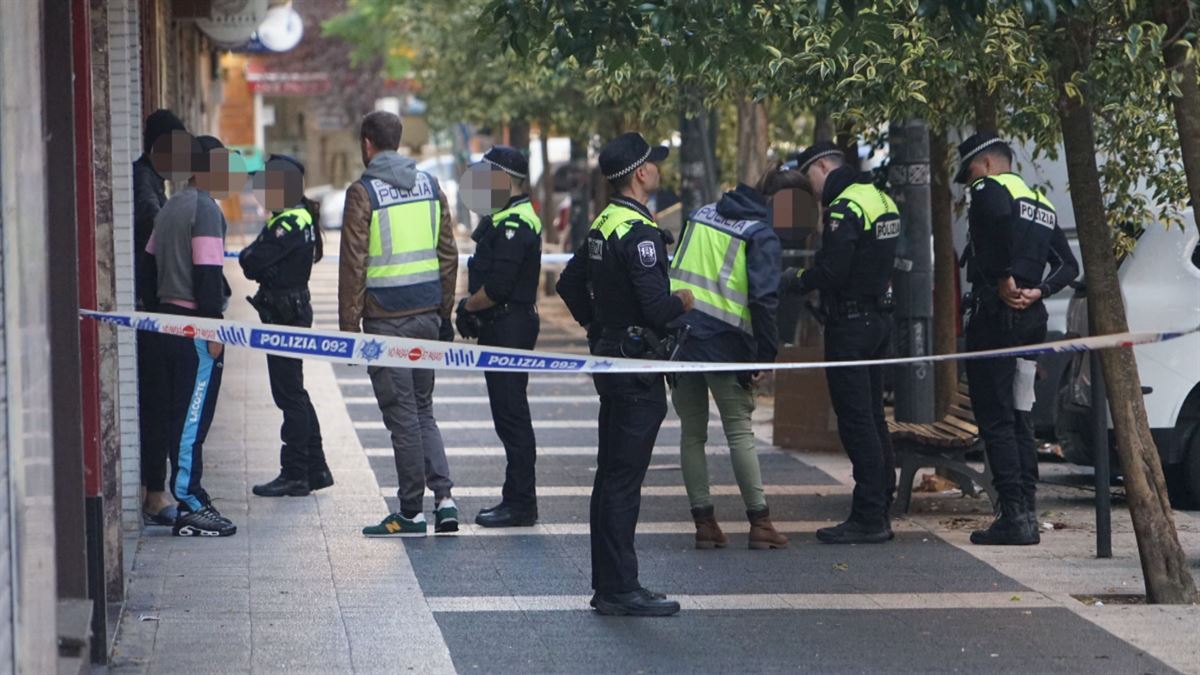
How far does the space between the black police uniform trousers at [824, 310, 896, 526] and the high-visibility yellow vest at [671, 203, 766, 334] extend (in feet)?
2.35

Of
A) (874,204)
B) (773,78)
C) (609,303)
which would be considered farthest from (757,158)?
(609,303)

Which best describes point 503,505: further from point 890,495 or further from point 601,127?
point 601,127

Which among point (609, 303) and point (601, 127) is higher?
point (601, 127)

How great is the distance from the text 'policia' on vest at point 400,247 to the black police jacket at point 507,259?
0.29 meters

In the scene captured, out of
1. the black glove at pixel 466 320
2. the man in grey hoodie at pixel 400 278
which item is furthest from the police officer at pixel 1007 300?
the man in grey hoodie at pixel 400 278

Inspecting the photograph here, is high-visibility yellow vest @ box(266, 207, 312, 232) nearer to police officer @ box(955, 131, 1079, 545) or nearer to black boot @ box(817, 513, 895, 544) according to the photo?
black boot @ box(817, 513, 895, 544)

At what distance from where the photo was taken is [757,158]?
651 inches

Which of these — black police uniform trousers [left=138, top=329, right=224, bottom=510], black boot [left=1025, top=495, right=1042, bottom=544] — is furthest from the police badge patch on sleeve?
black boot [left=1025, top=495, right=1042, bottom=544]

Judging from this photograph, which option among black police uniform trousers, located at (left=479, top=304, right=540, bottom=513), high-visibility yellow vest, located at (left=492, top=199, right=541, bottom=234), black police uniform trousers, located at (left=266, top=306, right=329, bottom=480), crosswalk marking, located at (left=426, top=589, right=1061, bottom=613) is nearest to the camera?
crosswalk marking, located at (left=426, top=589, right=1061, bottom=613)

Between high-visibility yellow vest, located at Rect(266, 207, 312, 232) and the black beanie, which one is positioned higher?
the black beanie

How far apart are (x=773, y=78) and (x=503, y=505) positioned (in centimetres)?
271

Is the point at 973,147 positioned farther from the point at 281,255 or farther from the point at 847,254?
the point at 281,255

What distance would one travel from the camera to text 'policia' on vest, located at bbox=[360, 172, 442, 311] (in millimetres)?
8656

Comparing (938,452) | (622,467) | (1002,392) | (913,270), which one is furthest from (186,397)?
(913,270)
